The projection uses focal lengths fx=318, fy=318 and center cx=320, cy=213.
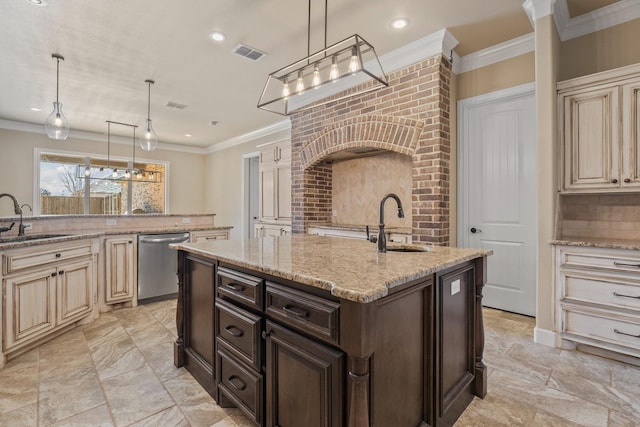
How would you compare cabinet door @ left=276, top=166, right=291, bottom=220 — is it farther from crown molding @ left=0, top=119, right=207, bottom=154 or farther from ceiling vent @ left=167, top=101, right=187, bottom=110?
crown molding @ left=0, top=119, right=207, bottom=154

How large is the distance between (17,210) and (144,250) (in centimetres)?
123

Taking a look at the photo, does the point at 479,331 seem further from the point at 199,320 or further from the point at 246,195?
the point at 246,195

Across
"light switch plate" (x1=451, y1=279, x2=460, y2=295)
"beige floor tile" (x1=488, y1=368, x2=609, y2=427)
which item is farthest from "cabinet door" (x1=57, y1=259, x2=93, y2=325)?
"beige floor tile" (x1=488, y1=368, x2=609, y2=427)

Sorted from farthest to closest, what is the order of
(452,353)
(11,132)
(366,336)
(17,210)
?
(11,132) < (17,210) < (452,353) < (366,336)

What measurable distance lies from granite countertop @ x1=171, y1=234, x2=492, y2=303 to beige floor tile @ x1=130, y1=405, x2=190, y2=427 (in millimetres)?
884

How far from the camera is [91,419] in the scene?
174cm

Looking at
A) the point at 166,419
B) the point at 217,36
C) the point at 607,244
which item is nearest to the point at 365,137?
the point at 217,36

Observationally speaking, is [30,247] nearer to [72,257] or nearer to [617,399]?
[72,257]

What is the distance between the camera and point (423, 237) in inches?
129

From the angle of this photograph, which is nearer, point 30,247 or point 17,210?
point 30,247

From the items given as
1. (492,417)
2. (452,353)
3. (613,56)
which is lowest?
(492,417)

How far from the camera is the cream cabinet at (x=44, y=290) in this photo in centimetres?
238

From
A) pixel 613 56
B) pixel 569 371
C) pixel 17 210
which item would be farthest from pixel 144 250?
pixel 613 56

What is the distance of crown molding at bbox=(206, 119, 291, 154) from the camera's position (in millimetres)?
6070
